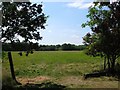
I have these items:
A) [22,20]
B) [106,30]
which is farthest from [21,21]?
[106,30]

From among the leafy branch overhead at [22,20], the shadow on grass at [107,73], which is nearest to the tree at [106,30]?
the shadow on grass at [107,73]

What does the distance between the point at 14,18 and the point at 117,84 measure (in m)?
6.96

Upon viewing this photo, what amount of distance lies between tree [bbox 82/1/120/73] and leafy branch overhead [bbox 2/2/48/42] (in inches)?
212

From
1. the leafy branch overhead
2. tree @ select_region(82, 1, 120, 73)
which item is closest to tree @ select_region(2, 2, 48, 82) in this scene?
the leafy branch overhead

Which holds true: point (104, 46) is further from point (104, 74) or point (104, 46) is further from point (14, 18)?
point (14, 18)

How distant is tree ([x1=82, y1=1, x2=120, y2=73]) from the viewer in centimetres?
2316

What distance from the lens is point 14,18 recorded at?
19.1 meters

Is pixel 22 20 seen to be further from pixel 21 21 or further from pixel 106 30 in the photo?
pixel 106 30

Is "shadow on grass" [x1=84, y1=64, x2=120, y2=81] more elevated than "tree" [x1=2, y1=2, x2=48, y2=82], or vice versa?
"tree" [x1=2, y1=2, x2=48, y2=82]

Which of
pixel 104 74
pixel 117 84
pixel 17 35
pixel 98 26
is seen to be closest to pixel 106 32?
pixel 98 26

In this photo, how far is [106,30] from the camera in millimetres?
23234

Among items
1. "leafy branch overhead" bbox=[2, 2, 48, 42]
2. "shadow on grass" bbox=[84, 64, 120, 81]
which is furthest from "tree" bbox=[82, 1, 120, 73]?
"leafy branch overhead" bbox=[2, 2, 48, 42]

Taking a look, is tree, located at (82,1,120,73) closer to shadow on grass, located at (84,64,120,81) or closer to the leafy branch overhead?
shadow on grass, located at (84,64,120,81)

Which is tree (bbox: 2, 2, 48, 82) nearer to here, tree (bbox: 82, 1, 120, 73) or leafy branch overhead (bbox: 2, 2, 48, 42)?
leafy branch overhead (bbox: 2, 2, 48, 42)
